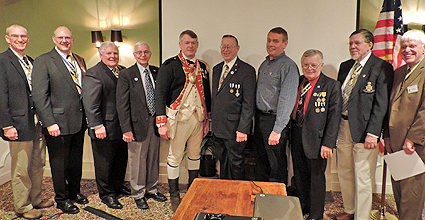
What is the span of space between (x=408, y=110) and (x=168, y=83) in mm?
2118

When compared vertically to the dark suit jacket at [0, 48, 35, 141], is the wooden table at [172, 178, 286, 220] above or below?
below

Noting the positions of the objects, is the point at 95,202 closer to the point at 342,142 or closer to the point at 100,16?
the point at 100,16

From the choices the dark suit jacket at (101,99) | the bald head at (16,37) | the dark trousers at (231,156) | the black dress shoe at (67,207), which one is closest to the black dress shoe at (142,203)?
the black dress shoe at (67,207)

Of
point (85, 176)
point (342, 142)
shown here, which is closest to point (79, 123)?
point (85, 176)

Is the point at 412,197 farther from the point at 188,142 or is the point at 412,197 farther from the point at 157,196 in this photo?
the point at 157,196

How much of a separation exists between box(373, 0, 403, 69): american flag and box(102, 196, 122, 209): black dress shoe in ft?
10.4

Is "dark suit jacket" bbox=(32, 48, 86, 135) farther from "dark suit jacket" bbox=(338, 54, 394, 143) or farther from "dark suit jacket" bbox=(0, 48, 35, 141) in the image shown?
"dark suit jacket" bbox=(338, 54, 394, 143)

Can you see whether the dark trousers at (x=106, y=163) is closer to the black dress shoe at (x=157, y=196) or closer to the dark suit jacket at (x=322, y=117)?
the black dress shoe at (x=157, y=196)

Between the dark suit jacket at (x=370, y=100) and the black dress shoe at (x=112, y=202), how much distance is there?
8.02 ft

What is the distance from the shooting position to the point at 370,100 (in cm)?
235

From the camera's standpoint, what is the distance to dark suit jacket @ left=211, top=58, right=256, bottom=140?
2.69 metres

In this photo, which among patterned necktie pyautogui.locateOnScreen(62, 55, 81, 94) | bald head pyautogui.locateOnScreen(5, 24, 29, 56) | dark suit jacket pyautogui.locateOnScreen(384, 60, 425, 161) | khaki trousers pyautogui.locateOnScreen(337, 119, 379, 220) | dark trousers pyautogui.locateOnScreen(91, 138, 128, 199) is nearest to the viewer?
dark suit jacket pyautogui.locateOnScreen(384, 60, 425, 161)

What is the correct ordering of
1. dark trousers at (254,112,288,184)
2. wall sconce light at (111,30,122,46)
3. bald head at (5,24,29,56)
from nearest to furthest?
1. bald head at (5,24,29,56)
2. dark trousers at (254,112,288,184)
3. wall sconce light at (111,30,122,46)

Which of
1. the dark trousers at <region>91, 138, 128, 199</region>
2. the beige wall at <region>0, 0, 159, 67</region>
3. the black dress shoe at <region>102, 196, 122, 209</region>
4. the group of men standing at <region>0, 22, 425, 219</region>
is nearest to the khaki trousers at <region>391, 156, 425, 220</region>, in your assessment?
the group of men standing at <region>0, 22, 425, 219</region>
